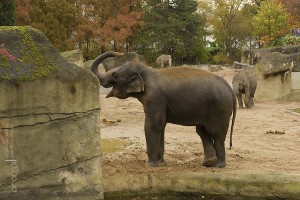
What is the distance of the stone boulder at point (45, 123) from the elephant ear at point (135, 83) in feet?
4.22

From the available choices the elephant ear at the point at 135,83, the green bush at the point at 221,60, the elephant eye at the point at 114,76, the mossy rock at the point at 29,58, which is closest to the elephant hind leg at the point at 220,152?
the elephant ear at the point at 135,83

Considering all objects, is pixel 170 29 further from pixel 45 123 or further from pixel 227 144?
pixel 45 123

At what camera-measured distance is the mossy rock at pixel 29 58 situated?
525 cm

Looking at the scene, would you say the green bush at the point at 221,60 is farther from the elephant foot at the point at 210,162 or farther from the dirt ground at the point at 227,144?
the elephant foot at the point at 210,162

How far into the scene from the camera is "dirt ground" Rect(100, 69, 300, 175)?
719cm

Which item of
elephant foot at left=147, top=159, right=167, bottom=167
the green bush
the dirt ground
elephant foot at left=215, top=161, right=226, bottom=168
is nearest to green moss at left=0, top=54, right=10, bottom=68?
the dirt ground

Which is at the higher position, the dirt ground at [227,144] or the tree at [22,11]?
the tree at [22,11]

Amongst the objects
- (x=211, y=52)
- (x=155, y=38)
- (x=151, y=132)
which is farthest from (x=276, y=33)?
(x=151, y=132)

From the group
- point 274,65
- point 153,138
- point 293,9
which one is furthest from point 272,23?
point 153,138

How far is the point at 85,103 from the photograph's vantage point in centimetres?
570

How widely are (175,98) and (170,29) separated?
3371 cm

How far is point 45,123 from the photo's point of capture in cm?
539

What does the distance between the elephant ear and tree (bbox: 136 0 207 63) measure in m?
33.4

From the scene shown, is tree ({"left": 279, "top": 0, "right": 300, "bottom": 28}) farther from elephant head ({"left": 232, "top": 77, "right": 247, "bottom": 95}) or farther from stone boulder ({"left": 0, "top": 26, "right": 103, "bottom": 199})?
stone boulder ({"left": 0, "top": 26, "right": 103, "bottom": 199})
